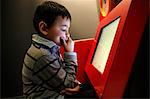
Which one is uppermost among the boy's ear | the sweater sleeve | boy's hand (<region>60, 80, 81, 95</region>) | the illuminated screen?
the boy's ear

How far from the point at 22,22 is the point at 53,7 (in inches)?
50.7

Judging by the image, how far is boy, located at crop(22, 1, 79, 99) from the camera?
890mm

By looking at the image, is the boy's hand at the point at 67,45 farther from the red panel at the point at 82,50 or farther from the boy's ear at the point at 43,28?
the red panel at the point at 82,50

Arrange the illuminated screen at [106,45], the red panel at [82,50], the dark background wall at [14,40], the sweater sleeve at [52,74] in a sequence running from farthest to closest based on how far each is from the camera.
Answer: the dark background wall at [14,40]
the red panel at [82,50]
the sweater sleeve at [52,74]
the illuminated screen at [106,45]

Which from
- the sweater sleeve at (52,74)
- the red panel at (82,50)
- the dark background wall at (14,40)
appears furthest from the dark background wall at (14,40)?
the sweater sleeve at (52,74)

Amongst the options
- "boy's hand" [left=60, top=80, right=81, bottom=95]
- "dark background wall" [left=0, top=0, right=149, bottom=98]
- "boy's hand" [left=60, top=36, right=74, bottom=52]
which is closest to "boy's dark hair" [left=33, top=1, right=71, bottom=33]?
"boy's hand" [left=60, top=36, right=74, bottom=52]

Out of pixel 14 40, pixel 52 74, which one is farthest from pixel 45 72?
pixel 14 40

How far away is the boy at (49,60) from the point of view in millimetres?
890

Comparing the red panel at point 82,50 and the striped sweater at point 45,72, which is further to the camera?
the red panel at point 82,50

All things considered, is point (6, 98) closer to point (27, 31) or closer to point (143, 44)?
point (27, 31)

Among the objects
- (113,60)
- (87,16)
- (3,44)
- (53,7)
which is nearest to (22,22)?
(3,44)

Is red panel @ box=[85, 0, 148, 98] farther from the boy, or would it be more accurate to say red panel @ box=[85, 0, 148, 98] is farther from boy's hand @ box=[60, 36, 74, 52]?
boy's hand @ box=[60, 36, 74, 52]

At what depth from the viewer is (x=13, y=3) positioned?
221 cm

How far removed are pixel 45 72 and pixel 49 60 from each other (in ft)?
0.15
